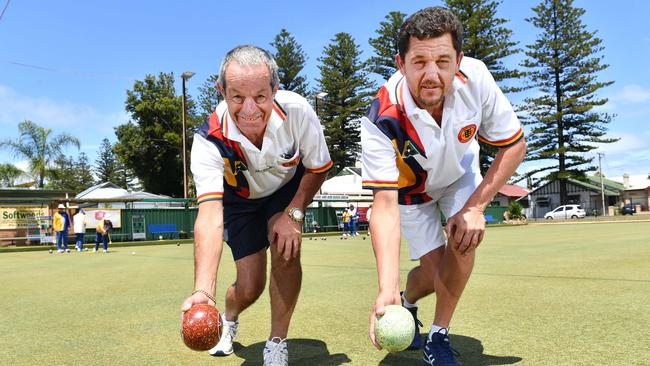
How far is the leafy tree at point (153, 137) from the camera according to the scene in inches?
1997

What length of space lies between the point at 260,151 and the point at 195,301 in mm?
1081

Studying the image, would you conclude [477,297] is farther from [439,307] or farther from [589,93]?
[589,93]

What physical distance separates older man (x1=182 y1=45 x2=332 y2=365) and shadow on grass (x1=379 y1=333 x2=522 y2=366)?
2.50 feet

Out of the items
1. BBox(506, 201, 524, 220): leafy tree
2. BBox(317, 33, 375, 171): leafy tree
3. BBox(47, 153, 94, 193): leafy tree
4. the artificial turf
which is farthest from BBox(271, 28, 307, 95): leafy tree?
BBox(47, 153, 94, 193): leafy tree

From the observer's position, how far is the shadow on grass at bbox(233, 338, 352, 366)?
142 inches

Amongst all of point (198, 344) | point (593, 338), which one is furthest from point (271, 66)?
point (593, 338)

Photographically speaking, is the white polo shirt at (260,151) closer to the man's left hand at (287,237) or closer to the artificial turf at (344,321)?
the man's left hand at (287,237)

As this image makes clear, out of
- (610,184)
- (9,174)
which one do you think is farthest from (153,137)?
(610,184)

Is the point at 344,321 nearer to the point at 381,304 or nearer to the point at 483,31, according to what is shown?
the point at 381,304

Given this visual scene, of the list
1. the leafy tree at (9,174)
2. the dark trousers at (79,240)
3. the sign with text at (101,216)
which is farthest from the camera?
the leafy tree at (9,174)

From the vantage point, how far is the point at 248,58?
2.94m

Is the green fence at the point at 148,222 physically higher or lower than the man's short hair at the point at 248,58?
lower

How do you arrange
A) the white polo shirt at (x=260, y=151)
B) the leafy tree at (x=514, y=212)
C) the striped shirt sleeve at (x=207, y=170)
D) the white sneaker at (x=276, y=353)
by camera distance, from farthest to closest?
1. the leafy tree at (x=514, y=212)
2. the white sneaker at (x=276, y=353)
3. the white polo shirt at (x=260, y=151)
4. the striped shirt sleeve at (x=207, y=170)

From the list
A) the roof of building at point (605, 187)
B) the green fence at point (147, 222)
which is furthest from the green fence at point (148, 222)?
the roof of building at point (605, 187)
